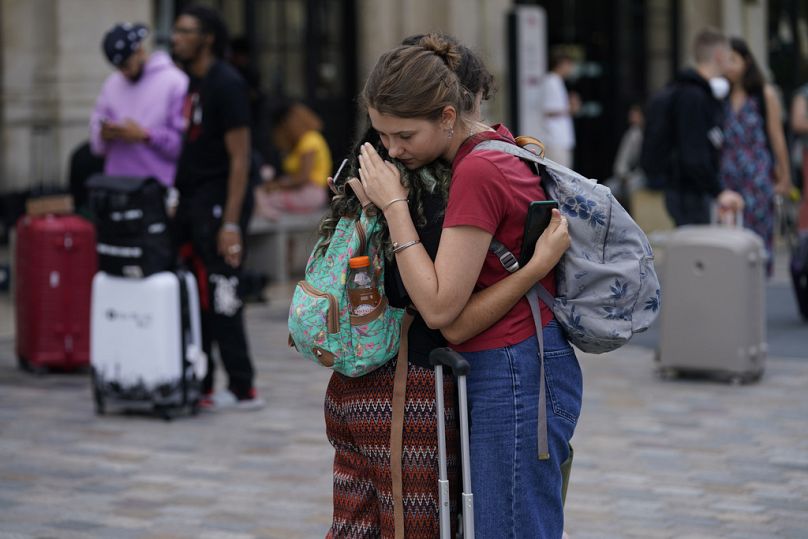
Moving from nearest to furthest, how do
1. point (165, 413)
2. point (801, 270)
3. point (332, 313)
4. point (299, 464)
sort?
point (332, 313), point (299, 464), point (165, 413), point (801, 270)

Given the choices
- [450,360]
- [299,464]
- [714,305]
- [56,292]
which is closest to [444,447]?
[450,360]

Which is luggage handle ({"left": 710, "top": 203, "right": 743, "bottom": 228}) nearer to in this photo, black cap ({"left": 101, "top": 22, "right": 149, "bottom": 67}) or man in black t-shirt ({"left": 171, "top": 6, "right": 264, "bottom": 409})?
man in black t-shirt ({"left": 171, "top": 6, "right": 264, "bottom": 409})

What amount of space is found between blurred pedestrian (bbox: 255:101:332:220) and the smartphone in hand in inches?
370

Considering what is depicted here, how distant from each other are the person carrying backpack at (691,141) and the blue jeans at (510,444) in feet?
18.3

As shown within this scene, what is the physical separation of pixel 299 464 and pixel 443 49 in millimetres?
3364

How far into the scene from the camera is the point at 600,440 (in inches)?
265

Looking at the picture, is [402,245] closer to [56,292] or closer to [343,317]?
[343,317]

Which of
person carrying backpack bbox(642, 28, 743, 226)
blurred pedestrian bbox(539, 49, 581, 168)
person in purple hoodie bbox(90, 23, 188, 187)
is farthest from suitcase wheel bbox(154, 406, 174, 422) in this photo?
blurred pedestrian bbox(539, 49, 581, 168)

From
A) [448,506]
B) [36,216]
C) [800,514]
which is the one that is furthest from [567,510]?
[36,216]

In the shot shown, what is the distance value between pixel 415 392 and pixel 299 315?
32 cm

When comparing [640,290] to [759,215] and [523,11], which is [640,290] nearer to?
[759,215]

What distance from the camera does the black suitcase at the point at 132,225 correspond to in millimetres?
6934

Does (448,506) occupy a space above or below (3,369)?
above

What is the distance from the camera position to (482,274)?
3.31 meters
